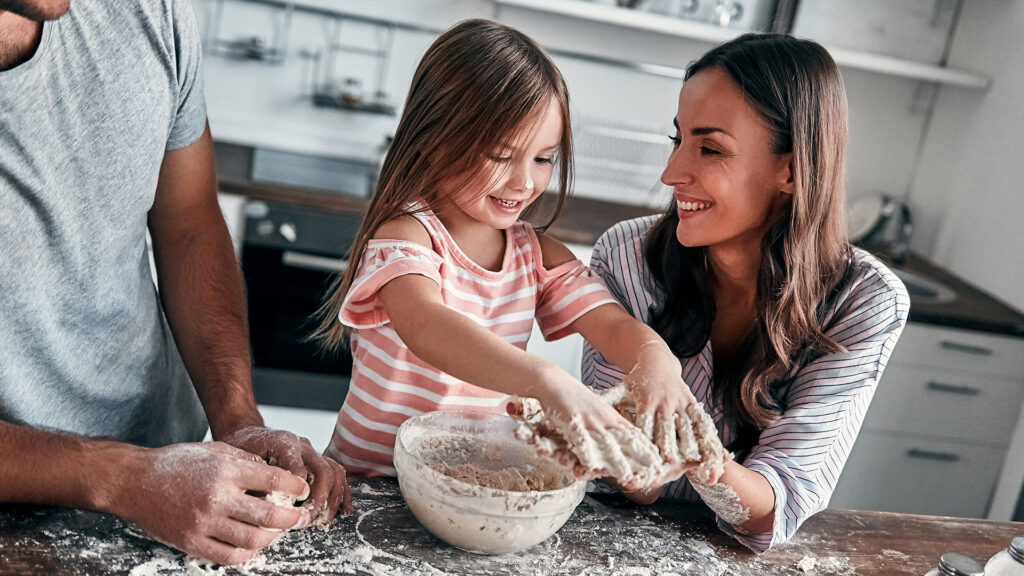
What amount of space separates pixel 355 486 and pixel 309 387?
1784 mm

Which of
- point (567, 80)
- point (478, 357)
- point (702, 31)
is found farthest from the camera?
point (567, 80)

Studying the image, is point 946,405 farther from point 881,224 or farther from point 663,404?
point 663,404

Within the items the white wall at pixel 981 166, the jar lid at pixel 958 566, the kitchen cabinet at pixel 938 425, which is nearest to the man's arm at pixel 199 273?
the jar lid at pixel 958 566

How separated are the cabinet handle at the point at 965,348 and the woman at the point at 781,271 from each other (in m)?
1.47

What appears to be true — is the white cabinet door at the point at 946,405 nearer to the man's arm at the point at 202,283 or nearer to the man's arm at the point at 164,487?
the man's arm at the point at 202,283

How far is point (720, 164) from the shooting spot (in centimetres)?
122

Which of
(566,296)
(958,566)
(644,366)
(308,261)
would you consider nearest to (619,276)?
(566,296)

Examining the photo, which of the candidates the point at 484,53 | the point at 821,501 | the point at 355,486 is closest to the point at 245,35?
the point at 484,53

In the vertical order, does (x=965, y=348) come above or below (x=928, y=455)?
above

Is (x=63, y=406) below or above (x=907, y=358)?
above

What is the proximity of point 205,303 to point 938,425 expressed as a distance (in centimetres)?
228

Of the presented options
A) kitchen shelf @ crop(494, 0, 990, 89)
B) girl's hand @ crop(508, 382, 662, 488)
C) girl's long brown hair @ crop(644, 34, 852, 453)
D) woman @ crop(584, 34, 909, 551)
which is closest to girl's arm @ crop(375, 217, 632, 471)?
girl's hand @ crop(508, 382, 662, 488)

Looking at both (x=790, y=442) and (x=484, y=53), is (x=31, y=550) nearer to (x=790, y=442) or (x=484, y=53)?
(x=484, y=53)

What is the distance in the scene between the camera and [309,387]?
2.79 m
